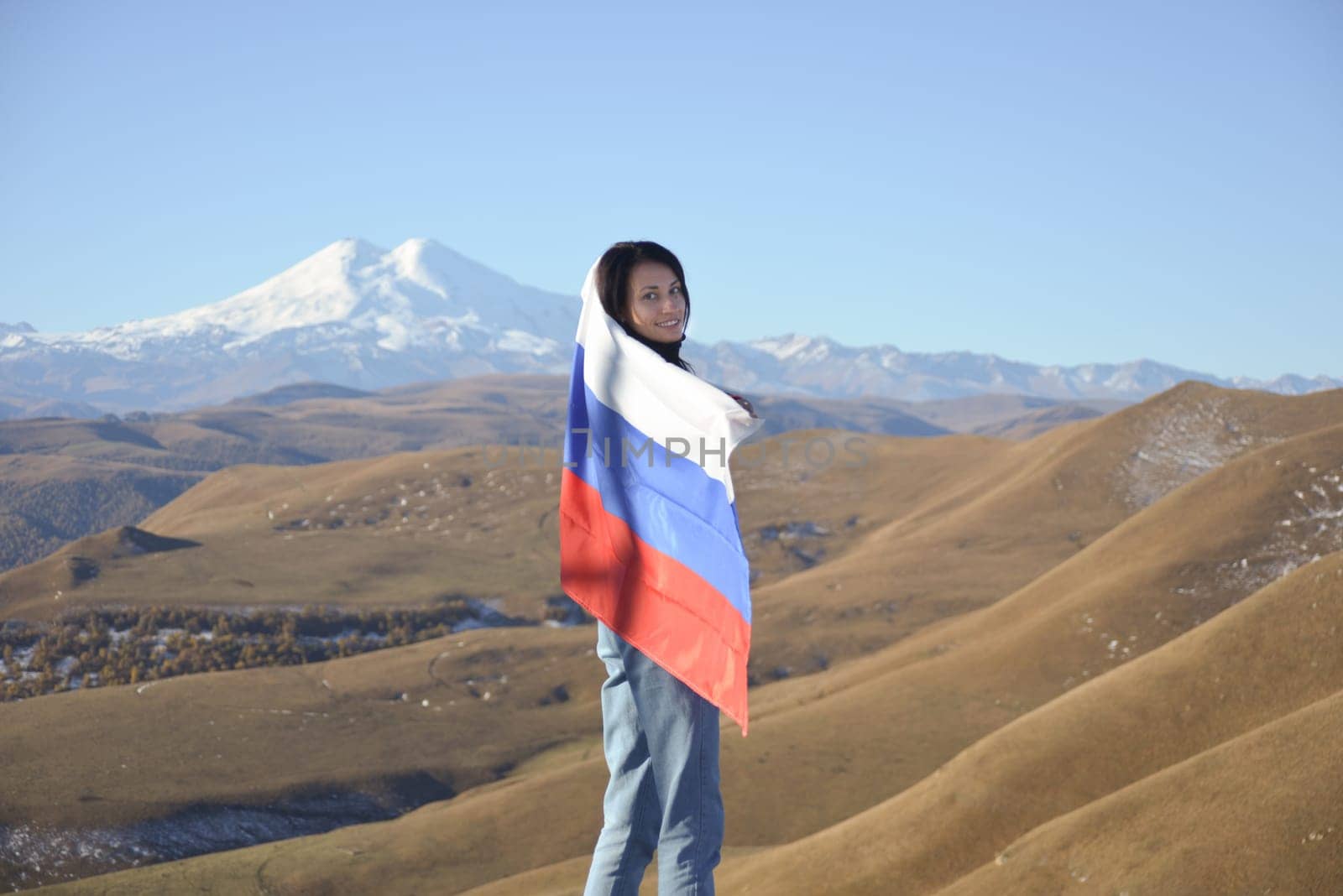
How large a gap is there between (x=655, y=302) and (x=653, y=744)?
1830 millimetres

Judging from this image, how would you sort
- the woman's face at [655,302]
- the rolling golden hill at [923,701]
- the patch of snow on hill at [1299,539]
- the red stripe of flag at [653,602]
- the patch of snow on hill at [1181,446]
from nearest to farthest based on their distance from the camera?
1. the red stripe of flag at [653,602]
2. the woman's face at [655,302]
3. the rolling golden hill at [923,701]
4. the patch of snow on hill at [1299,539]
5. the patch of snow on hill at [1181,446]

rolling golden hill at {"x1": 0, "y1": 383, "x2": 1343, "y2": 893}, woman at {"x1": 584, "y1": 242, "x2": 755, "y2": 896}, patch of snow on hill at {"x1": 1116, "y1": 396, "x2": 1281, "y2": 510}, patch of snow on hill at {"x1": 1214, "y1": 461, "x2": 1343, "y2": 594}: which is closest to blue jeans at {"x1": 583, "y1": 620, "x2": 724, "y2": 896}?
woman at {"x1": 584, "y1": 242, "x2": 755, "y2": 896}

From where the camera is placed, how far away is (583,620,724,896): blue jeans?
16.6 feet

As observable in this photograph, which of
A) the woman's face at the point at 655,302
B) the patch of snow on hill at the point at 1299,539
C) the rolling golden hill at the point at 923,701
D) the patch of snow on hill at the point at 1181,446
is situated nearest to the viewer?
the woman's face at the point at 655,302

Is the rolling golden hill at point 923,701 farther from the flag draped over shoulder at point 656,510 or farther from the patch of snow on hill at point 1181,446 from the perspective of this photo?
the flag draped over shoulder at point 656,510

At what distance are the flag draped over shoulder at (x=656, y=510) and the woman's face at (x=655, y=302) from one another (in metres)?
0.11

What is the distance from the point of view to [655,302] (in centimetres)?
546

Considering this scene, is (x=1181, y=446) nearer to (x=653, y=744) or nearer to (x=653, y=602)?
(x=653, y=602)

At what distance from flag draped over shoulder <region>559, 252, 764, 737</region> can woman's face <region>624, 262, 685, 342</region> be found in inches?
4.4

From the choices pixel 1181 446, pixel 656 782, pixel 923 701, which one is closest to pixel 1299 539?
pixel 923 701

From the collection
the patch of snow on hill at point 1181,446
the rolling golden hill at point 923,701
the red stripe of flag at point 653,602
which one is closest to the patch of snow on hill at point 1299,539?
the rolling golden hill at point 923,701

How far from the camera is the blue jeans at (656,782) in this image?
5.07 metres

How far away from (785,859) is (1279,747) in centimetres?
541

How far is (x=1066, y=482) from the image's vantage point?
55.8 metres
